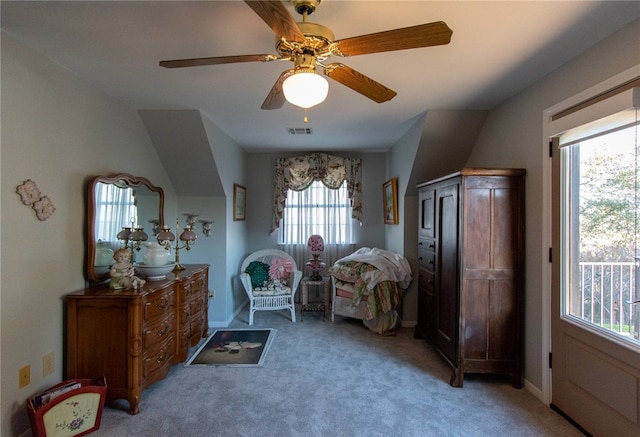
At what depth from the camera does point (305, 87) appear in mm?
1380

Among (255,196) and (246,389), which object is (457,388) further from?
(255,196)

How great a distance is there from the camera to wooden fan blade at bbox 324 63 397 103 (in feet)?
5.23

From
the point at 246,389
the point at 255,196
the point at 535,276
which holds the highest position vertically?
the point at 255,196

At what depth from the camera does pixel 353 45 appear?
1.39m

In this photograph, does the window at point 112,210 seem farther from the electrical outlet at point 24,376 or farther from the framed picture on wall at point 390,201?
the framed picture on wall at point 390,201

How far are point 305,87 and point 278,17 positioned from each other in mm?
275

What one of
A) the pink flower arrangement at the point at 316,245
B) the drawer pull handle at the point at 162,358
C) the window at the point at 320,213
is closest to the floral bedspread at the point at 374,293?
the pink flower arrangement at the point at 316,245

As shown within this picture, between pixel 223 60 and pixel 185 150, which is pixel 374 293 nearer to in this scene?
pixel 185 150

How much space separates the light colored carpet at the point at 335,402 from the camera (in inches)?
83.0

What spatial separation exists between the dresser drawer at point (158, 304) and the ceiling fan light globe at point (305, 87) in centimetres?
185

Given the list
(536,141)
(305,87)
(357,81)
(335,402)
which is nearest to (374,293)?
(335,402)

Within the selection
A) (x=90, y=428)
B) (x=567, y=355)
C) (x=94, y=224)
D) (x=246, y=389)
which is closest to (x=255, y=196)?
(x=94, y=224)

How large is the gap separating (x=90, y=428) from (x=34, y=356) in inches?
22.7

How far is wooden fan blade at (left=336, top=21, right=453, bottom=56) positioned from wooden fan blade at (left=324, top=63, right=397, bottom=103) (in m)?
0.13
